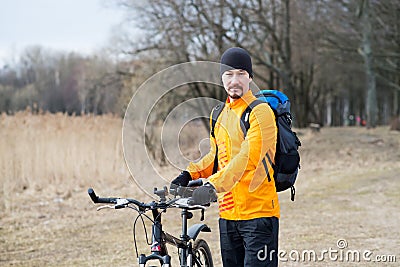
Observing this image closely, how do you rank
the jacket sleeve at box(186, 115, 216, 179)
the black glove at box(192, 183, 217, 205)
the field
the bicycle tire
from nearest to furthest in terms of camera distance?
the black glove at box(192, 183, 217, 205) < the jacket sleeve at box(186, 115, 216, 179) < the bicycle tire < the field

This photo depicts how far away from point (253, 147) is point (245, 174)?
193mm

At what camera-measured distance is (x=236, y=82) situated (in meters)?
3.42

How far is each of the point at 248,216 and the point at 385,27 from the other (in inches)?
1073

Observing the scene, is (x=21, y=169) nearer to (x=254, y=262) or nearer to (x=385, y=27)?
(x=254, y=262)

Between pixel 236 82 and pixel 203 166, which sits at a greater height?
pixel 236 82

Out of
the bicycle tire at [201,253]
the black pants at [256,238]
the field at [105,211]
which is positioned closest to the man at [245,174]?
the black pants at [256,238]

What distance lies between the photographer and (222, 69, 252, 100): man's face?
3.42 meters

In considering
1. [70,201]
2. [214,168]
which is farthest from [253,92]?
[70,201]

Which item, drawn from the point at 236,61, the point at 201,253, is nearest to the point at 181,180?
the point at 236,61

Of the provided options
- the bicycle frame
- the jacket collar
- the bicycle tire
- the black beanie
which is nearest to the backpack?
the jacket collar

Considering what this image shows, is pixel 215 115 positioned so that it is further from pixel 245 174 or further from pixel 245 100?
pixel 245 174

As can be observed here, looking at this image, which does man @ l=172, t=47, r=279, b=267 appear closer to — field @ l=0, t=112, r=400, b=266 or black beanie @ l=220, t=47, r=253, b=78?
black beanie @ l=220, t=47, r=253, b=78

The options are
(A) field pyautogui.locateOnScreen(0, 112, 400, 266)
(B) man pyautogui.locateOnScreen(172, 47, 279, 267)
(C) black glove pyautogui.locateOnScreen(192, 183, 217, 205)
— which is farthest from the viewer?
(A) field pyautogui.locateOnScreen(0, 112, 400, 266)

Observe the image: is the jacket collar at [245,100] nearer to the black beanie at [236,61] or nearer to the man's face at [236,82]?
the man's face at [236,82]
